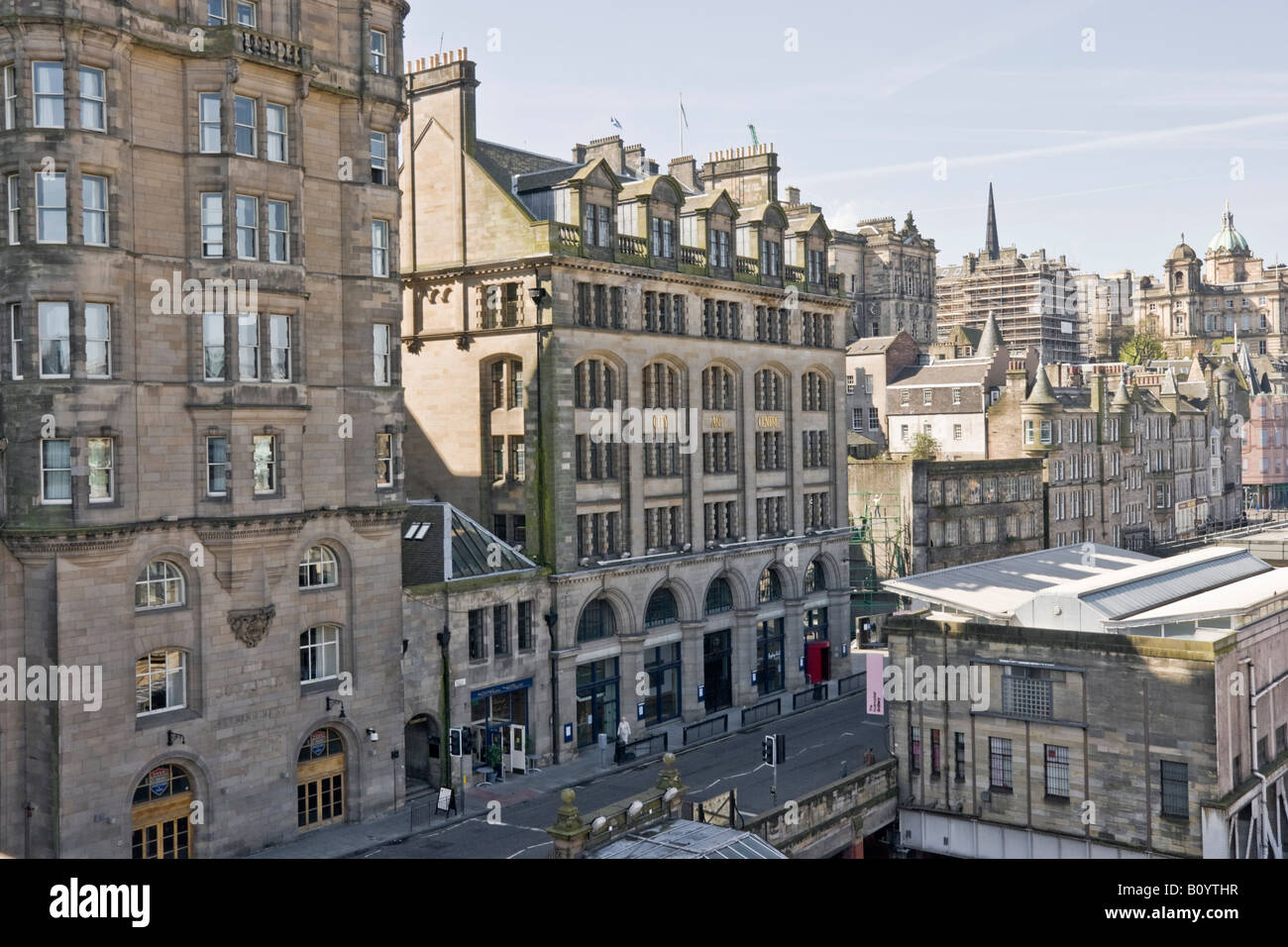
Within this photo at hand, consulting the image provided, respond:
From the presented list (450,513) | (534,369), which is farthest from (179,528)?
(534,369)

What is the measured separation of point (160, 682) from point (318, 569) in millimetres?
6940

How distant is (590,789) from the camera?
163 ft

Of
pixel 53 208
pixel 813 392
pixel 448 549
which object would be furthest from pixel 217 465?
pixel 813 392

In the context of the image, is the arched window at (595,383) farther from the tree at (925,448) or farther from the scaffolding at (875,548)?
the tree at (925,448)

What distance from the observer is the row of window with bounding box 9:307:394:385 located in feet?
120

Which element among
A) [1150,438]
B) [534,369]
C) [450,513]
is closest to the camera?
[450,513]

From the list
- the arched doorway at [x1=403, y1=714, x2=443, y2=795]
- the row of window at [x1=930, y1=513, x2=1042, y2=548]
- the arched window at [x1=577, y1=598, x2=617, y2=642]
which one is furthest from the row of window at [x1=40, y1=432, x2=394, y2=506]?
the row of window at [x1=930, y1=513, x2=1042, y2=548]

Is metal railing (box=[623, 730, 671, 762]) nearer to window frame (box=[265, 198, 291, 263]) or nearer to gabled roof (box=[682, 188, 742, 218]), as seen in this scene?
window frame (box=[265, 198, 291, 263])

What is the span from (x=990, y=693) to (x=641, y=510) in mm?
19554

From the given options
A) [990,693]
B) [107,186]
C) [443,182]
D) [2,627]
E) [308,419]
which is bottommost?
[990,693]

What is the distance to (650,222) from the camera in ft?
198

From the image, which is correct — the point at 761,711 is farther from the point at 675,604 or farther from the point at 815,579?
the point at 815,579

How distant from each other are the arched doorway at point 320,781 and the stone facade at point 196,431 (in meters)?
0.09
